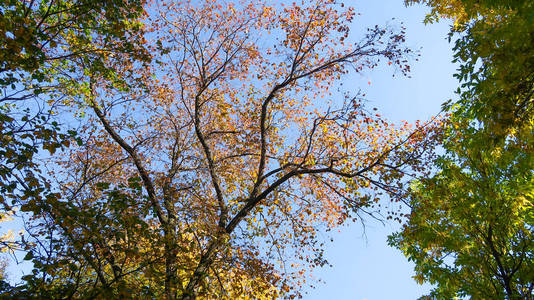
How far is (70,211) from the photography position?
481 centimetres

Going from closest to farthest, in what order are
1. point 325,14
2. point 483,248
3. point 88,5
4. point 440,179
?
point 88,5, point 483,248, point 440,179, point 325,14

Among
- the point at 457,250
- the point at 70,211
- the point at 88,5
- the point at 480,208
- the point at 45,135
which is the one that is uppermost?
the point at 88,5

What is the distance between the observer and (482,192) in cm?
796

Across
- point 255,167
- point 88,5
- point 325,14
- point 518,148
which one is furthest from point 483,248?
point 88,5

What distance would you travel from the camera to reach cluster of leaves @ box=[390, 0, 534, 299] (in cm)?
504

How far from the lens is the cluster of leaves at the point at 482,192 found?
504cm

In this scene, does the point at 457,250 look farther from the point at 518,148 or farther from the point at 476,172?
the point at 518,148

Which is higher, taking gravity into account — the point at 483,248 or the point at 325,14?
the point at 325,14

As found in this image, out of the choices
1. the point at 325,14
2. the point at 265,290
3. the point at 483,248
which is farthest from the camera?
the point at 325,14

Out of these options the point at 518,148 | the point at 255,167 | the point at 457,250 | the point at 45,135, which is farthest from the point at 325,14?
the point at 45,135

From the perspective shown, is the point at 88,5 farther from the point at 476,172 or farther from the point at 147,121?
the point at 476,172

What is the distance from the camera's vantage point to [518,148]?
6.32 m

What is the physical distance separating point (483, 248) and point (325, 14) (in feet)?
27.6

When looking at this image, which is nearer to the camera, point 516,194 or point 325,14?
point 516,194
